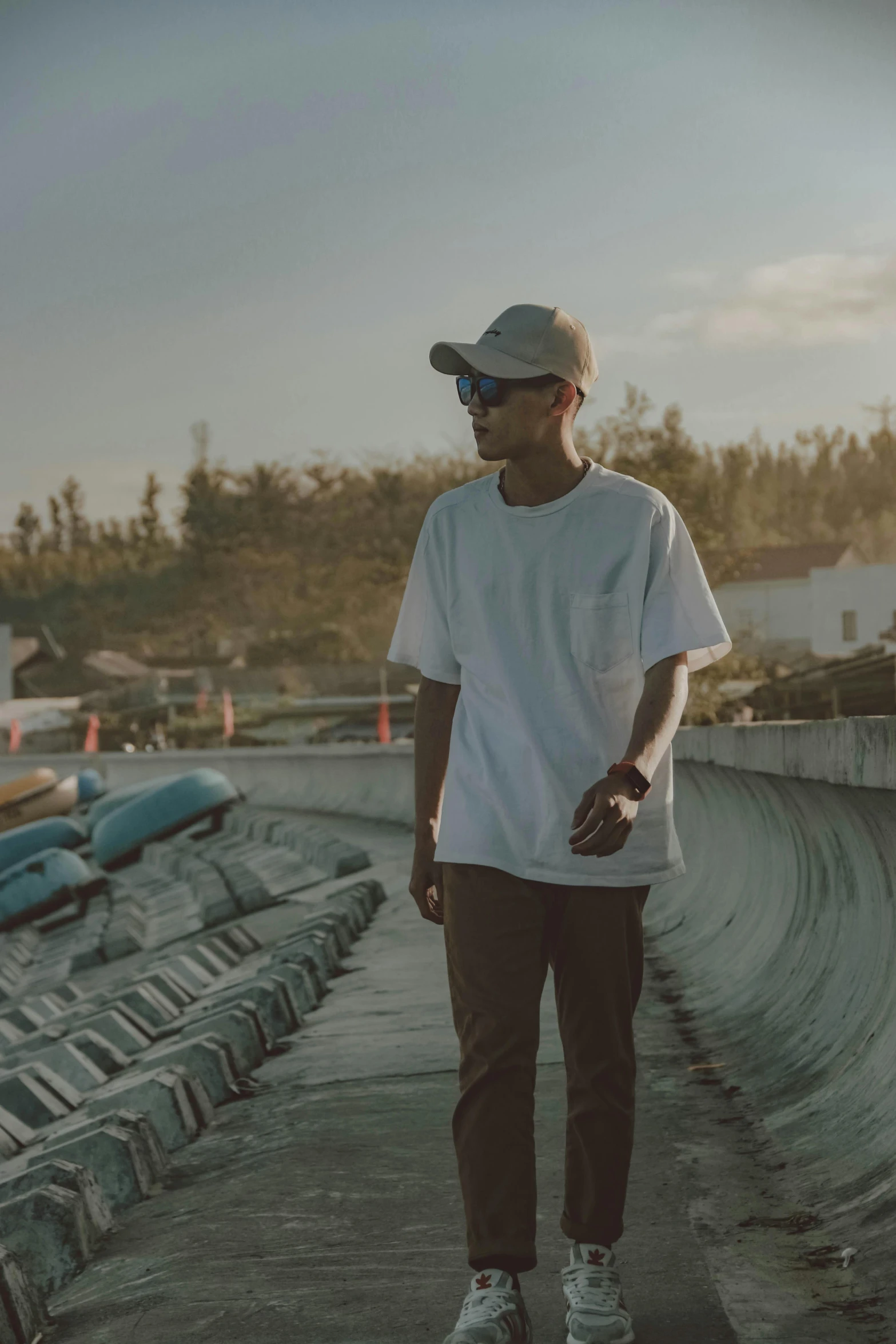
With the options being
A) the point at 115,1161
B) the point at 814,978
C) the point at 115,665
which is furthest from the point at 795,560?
the point at 115,1161

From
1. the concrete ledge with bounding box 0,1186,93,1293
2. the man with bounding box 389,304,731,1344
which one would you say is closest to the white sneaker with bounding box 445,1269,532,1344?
the man with bounding box 389,304,731,1344

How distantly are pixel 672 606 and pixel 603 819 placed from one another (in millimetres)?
469

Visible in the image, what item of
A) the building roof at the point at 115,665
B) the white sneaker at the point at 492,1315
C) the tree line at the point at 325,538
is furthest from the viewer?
the building roof at the point at 115,665

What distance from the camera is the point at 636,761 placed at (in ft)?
10.6

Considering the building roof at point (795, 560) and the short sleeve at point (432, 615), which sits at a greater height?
the building roof at point (795, 560)

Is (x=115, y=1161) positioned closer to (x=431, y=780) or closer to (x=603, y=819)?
(x=431, y=780)

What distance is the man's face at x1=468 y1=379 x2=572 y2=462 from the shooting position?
11.4 feet

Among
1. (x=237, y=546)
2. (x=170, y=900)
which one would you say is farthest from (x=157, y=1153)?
(x=237, y=546)

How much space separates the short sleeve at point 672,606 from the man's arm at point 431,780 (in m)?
0.43

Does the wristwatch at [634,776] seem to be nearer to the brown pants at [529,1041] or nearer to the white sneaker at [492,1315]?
the brown pants at [529,1041]

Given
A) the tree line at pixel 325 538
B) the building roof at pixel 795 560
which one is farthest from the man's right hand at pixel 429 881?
the building roof at pixel 795 560

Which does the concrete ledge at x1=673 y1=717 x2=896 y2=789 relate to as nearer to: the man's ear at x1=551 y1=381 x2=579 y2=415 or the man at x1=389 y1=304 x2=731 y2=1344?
the man at x1=389 y1=304 x2=731 y2=1344

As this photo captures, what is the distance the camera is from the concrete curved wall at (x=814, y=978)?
401cm

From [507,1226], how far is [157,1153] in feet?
7.00
